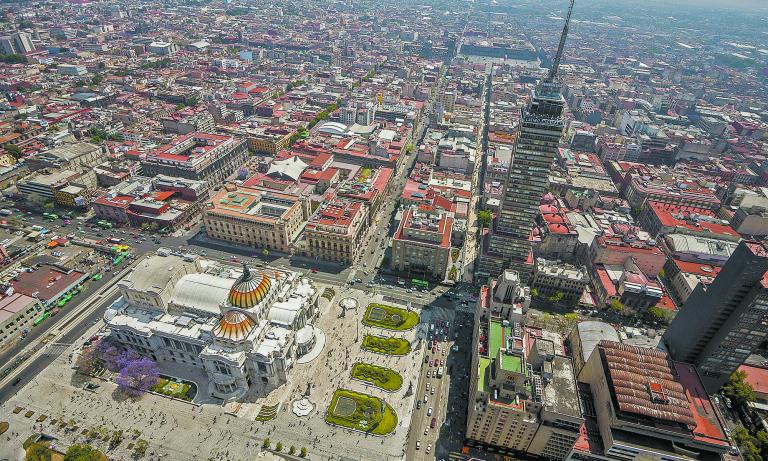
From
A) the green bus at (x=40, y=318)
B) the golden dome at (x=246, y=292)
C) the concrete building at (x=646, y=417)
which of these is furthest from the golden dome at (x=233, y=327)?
the concrete building at (x=646, y=417)

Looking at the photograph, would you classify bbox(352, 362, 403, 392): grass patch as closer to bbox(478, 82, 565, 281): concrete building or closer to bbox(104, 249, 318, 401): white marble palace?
bbox(104, 249, 318, 401): white marble palace

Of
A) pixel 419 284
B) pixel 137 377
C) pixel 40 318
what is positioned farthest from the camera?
pixel 419 284

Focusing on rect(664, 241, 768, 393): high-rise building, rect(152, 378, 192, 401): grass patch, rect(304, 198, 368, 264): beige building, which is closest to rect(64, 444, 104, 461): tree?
rect(152, 378, 192, 401): grass patch

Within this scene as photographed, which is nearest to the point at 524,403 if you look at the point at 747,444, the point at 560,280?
the point at 747,444

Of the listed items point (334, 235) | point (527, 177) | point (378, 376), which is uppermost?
point (527, 177)

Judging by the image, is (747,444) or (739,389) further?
(739,389)

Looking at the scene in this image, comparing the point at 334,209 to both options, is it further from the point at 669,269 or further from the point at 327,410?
the point at 669,269

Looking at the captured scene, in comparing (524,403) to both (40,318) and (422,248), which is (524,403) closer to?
(422,248)
